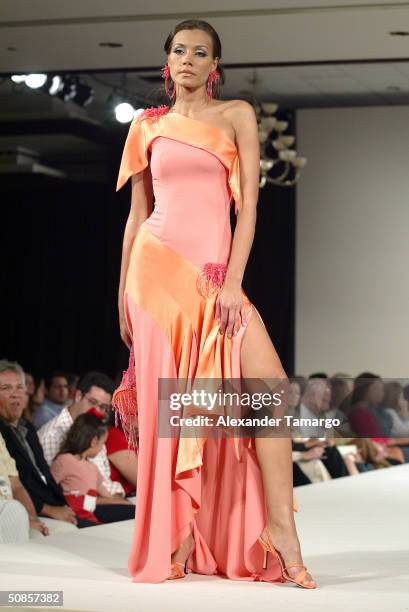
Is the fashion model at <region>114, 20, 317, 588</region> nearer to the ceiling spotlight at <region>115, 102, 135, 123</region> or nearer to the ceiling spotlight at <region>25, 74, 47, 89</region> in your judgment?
the ceiling spotlight at <region>25, 74, 47, 89</region>

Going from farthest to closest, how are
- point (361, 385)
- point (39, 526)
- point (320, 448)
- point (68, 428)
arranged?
1. point (361, 385)
2. point (320, 448)
3. point (68, 428)
4. point (39, 526)

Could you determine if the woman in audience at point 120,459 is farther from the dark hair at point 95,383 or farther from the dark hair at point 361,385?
the dark hair at point 361,385

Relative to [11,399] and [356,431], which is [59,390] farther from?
[11,399]

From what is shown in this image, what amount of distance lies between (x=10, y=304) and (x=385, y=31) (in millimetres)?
4902

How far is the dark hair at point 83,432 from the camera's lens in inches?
179

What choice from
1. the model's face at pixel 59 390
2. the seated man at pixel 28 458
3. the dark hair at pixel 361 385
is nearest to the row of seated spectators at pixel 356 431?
the dark hair at pixel 361 385

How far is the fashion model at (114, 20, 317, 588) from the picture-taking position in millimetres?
2459

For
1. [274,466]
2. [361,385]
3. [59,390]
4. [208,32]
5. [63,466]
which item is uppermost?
[361,385]

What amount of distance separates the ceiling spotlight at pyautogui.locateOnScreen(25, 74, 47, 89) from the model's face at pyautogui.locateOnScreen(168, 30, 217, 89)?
16.7 feet

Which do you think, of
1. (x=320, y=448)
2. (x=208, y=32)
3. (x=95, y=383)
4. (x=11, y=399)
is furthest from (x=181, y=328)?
(x=320, y=448)

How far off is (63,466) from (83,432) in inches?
6.3

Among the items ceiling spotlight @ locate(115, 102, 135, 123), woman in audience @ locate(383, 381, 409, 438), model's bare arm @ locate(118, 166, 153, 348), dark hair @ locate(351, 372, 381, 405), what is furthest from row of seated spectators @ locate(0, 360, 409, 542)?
ceiling spotlight @ locate(115, 102, 135, 123)

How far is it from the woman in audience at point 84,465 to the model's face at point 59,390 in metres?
2.57

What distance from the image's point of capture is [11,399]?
4223 millimetres
